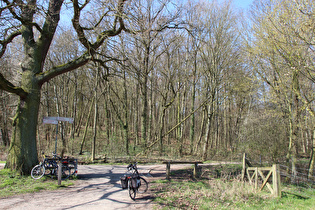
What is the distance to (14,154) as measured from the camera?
8.69m

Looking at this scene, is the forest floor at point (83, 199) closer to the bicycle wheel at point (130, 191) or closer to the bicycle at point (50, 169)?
the bicycle wheel at point (130, 191)

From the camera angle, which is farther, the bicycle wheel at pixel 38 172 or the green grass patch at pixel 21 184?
the bicycle wheel at pixel 38 172

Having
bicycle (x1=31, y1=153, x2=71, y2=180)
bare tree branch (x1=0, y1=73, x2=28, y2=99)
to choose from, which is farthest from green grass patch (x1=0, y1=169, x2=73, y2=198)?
bare tree branch (x1=0, y1=73, x2=28, y2=99)

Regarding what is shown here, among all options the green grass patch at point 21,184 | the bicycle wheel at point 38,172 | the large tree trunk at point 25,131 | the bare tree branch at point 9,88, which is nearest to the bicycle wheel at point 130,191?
the green grass patch at point 21,184

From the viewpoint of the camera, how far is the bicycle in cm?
859

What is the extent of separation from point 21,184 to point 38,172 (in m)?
0.79

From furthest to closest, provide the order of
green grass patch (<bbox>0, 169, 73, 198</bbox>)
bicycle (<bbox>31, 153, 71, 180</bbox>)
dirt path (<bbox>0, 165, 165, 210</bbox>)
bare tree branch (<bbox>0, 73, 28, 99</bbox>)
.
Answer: bicycle (<bbox>31, 153, 71, 180</bbox>), bare tree branch (<bbox>0, 73, 28, 99</bbox>), green grass patch (<bbox>0, 169, 73, 198</bbox>), dirt path (<bbox>0, 165, 165, 210</bbox>)

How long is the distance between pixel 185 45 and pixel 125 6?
13773mm

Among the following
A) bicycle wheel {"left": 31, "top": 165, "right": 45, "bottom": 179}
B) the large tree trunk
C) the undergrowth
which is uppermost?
the large tree trunk

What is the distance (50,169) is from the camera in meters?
9.05

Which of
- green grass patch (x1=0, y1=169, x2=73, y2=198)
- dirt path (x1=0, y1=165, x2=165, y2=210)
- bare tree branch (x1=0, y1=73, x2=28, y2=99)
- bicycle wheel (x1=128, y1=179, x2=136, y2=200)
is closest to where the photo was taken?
dirt path (x1=0, y1=165, x2=165, y2=210)

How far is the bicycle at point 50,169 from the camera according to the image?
859 cm

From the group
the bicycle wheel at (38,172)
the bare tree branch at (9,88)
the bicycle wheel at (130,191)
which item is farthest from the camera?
the bicycle wheel at (38,172)

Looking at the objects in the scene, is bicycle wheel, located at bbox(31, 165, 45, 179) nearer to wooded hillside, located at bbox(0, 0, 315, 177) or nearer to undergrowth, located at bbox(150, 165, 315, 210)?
wooded hillside, located at bbox(0, 0, 315, 177)
